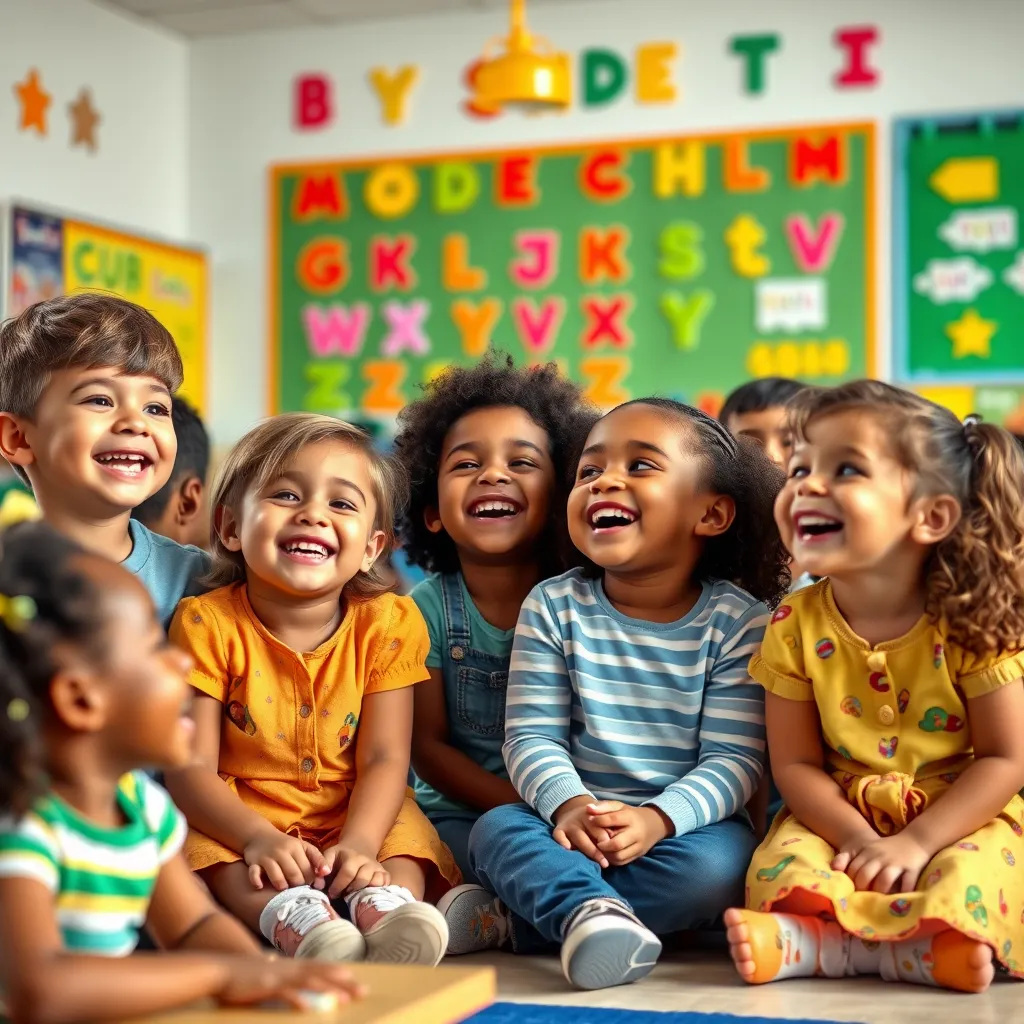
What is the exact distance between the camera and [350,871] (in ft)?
5.41

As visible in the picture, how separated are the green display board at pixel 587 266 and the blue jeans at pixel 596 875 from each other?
3.11 meters

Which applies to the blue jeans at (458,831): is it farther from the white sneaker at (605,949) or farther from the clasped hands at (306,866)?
the white sneaker at (605,949)

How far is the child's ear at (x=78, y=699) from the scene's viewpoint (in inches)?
40.0

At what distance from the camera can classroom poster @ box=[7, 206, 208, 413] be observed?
448cm

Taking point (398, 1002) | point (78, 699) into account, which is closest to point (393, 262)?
point (78, 699)

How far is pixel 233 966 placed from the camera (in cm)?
100

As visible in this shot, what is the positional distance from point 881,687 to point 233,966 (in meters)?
0.92

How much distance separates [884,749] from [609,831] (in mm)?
318

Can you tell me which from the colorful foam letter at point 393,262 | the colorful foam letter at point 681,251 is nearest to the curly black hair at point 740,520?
the colorful foam letter at point 681,251

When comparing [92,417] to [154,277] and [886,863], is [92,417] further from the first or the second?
[154,277]

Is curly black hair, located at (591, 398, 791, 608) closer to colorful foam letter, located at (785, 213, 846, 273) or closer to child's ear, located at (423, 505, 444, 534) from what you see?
child's ear, located at (423, 505, 444, 534)

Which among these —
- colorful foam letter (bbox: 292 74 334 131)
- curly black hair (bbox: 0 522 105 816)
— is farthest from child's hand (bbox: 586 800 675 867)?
colorful foam letter (bbox: 292 74 334 131)

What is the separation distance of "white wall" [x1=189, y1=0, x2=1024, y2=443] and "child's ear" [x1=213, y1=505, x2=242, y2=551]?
3.16 metres

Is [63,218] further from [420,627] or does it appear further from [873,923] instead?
[873,923]
